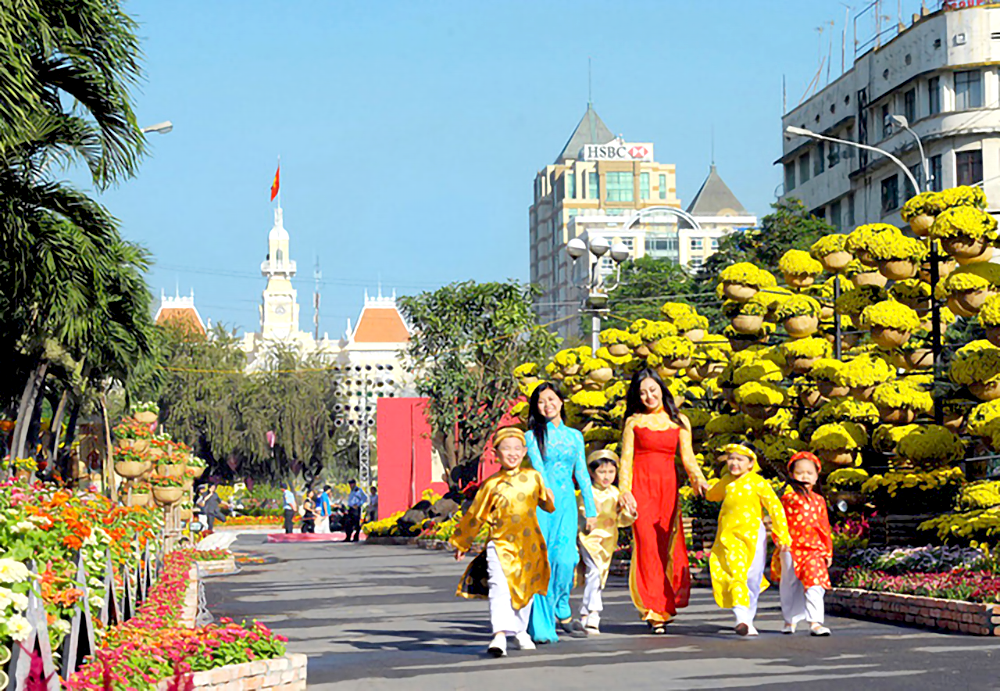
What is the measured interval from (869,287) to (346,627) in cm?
707

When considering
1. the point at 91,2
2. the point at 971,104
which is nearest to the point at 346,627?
the point at 91,2

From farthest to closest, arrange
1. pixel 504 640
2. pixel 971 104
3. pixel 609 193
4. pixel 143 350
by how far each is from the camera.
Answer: pixel 609 193, pixel 971 104, pixel 143 350, pixel 504 640

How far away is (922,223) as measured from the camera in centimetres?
1578

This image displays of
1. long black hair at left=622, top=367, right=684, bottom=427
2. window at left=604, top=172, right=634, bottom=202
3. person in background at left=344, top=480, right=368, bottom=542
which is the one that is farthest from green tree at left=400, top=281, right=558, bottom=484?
window at left=604, top=172, right=634, bottom=202

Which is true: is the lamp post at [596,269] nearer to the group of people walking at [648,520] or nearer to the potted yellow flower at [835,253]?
the potted yellow flower at [835,253]

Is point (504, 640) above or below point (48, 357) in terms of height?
below

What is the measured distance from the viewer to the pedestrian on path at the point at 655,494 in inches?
477

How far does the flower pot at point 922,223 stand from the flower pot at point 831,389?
216cm

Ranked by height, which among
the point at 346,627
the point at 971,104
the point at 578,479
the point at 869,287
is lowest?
the point at 346,627

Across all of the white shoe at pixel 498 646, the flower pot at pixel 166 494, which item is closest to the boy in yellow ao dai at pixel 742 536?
the white shoe at pixel 498 646

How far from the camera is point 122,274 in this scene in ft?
78.7

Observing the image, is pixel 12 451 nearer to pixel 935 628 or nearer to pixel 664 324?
pixel 664 324

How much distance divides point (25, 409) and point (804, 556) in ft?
67.2

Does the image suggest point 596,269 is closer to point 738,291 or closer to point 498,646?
point 738,291
